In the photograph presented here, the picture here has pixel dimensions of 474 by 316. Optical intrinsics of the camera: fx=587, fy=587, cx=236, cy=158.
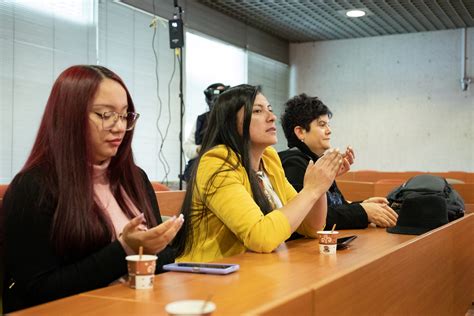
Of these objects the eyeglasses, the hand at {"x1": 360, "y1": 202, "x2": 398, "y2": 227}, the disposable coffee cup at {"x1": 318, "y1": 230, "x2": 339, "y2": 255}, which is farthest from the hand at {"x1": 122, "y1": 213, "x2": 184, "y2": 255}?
the hand at {"x1": 360, "y1": 202, "x2": 398, "y2": 227}

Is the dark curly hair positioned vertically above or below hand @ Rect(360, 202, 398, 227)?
above

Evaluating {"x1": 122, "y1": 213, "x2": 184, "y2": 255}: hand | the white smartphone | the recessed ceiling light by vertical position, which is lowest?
the white smartphone

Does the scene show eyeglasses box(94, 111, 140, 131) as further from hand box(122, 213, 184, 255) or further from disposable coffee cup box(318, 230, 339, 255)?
disposable coffee cup box(318, 230, 339, 255)

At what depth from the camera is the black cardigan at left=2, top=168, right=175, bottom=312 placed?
136cm

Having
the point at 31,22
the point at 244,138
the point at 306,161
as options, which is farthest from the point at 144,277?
the point at 31,22

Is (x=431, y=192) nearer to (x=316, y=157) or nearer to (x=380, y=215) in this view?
(x=380, y=215)

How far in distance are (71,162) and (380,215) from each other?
1.54 metres

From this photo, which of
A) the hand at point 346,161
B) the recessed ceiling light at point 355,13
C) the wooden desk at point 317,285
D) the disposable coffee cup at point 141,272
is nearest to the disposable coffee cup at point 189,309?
the wooden desk at point 317,285

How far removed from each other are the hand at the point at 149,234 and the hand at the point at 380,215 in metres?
1.40

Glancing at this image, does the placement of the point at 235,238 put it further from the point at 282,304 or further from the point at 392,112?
the point at 392,112

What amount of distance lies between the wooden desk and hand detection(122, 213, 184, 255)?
8 centimetres

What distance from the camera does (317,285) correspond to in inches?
45.1

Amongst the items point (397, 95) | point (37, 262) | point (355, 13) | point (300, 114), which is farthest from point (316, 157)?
point (397, 95)

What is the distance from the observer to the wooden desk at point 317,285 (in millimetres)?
1086
